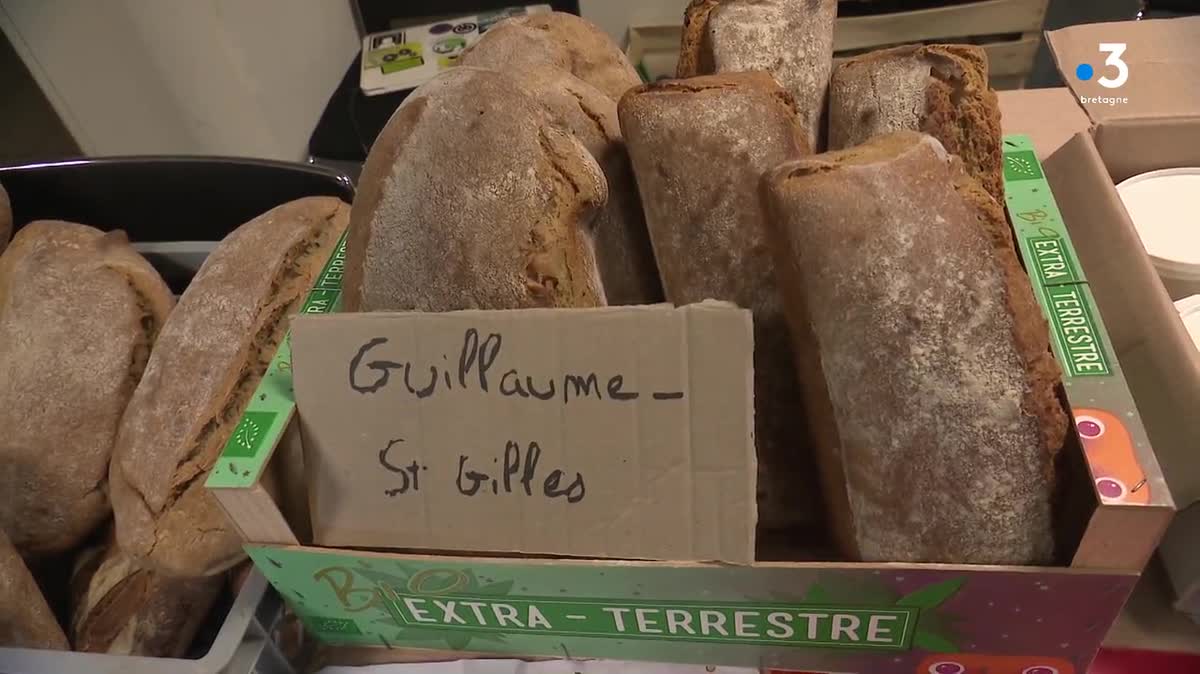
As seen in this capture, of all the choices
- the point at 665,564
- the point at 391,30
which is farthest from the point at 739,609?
the point at 391,30

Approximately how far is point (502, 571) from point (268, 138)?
1998 mm

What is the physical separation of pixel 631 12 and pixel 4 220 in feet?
5.43

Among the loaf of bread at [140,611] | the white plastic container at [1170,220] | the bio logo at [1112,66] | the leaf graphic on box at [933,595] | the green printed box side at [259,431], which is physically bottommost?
the loaf of bread at [140,611]

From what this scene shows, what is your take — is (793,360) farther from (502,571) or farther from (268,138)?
(268,138)

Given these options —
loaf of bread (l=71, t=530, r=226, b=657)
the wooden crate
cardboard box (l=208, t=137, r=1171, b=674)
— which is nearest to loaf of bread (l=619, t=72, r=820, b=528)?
cardboard box (l=208, t=137, r=1171, b=674)

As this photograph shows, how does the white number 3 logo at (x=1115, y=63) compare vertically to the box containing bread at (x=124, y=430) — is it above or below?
above

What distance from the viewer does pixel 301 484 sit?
839 mm

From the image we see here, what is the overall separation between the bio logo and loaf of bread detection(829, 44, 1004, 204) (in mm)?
358

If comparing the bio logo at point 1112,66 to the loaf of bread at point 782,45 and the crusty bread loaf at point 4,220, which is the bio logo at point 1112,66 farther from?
the crusty bread loaf at point 4,220

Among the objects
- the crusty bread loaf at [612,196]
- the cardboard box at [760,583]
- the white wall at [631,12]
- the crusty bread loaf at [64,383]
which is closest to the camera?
the cardboard box at [760,583]

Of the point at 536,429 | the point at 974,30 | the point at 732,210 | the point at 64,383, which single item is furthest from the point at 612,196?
the point at 974,30

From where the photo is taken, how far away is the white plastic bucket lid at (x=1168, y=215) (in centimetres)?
94

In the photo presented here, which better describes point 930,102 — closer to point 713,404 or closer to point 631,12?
point 713,404

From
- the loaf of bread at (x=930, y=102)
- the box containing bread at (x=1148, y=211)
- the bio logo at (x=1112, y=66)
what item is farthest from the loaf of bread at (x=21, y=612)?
the bio logo at (x=1112, y=66)
